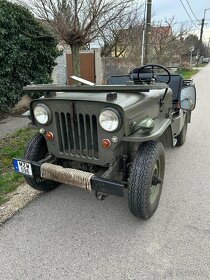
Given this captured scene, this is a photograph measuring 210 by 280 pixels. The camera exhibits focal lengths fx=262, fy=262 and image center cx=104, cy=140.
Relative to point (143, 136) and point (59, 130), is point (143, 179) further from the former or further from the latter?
point (59, 130)

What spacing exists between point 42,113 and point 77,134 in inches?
16.9

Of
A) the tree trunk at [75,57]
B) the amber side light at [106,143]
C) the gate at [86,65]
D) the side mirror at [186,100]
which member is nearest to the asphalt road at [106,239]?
the amber side light at [106,143]

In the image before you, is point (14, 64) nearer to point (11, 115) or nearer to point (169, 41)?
point (11, 115)

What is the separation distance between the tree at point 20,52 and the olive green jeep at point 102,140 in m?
4.30

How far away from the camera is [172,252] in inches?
93.0

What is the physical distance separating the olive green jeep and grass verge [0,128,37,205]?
0.58m

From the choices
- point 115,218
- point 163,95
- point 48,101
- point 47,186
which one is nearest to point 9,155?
point 47,186

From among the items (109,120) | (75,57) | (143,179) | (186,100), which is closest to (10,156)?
(109,120)

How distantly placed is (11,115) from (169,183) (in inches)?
205

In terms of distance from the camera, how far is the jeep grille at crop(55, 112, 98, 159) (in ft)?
8.42

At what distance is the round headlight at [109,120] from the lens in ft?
7.68

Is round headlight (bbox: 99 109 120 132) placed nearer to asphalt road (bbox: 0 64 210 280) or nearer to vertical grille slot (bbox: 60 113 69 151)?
vertical grille slot (bbox: 60 113 69 151)

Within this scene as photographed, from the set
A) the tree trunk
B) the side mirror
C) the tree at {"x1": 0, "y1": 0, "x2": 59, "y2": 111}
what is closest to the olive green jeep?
the side mirror

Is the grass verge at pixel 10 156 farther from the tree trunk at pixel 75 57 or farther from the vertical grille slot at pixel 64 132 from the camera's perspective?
the tree trunk at pixel 75 57
